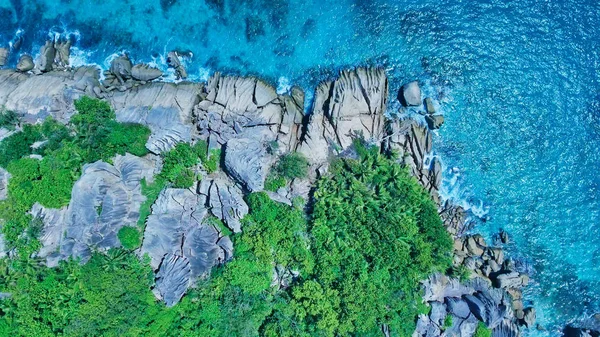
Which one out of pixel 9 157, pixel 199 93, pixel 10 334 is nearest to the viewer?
pixel 10 334

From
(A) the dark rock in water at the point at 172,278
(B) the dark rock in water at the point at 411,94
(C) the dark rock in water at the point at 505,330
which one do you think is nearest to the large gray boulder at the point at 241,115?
(B) the dark rock in water at the point at 411,94

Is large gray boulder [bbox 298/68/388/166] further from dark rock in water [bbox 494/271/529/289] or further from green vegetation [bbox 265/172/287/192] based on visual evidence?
dark rock in water [bbox 494/271/529/289]

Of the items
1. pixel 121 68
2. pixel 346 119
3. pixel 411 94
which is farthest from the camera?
pixel 121 68

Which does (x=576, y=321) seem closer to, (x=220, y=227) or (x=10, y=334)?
(x=220, y=227)

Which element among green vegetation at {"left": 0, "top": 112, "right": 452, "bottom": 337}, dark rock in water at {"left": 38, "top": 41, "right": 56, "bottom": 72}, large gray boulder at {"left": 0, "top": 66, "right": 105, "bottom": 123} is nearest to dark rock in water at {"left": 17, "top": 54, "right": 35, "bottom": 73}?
large gray boulder at {"left": 0, "top": 66, "right": 105, "bottom": 123}

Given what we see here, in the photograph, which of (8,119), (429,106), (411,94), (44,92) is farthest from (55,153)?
(429,106)

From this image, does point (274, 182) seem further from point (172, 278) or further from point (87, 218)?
point (87, 218)

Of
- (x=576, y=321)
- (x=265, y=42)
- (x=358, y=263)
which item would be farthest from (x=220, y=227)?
(x=576, y=321)
